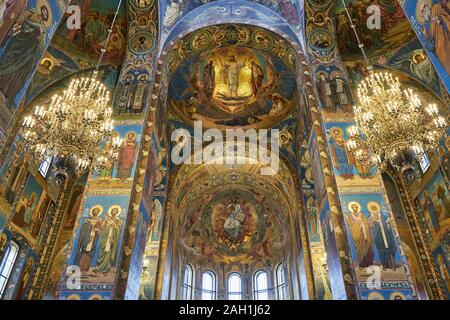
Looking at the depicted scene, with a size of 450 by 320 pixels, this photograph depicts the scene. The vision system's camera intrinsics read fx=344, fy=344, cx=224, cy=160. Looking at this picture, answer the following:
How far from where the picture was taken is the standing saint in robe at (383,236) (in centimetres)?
736

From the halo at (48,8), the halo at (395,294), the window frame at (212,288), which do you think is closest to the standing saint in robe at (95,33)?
the halo at (48,8)

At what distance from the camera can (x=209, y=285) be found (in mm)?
18625

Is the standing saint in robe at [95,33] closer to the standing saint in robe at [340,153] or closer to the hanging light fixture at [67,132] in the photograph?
the hanging light fixture at [67,132]

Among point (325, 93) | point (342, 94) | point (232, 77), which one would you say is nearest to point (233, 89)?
point (232, 77)

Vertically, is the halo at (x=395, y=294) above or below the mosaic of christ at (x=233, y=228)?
below

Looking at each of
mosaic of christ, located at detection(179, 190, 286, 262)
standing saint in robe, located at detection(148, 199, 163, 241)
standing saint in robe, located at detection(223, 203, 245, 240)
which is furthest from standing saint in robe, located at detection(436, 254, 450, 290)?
standing saint in robe, located at detection(148, 199, 163, 241)

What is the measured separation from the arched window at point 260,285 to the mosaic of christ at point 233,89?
346 inches

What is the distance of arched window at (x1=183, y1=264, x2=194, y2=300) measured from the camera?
17328 millimetres

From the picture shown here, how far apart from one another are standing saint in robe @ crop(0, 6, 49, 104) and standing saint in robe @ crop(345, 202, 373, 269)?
7312 millimetres

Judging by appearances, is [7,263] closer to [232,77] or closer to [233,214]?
[232,77]

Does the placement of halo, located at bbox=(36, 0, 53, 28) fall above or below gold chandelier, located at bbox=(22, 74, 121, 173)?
above

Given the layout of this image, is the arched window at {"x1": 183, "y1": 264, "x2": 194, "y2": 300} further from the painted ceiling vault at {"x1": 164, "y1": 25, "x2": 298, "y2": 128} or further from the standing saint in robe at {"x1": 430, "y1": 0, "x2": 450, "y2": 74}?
the standing saint in robe at {"x1": 430, "y1": 0, "x2": 450, "y2": 74}

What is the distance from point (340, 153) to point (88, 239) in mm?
6459

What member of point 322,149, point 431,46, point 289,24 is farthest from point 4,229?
point 431,46
